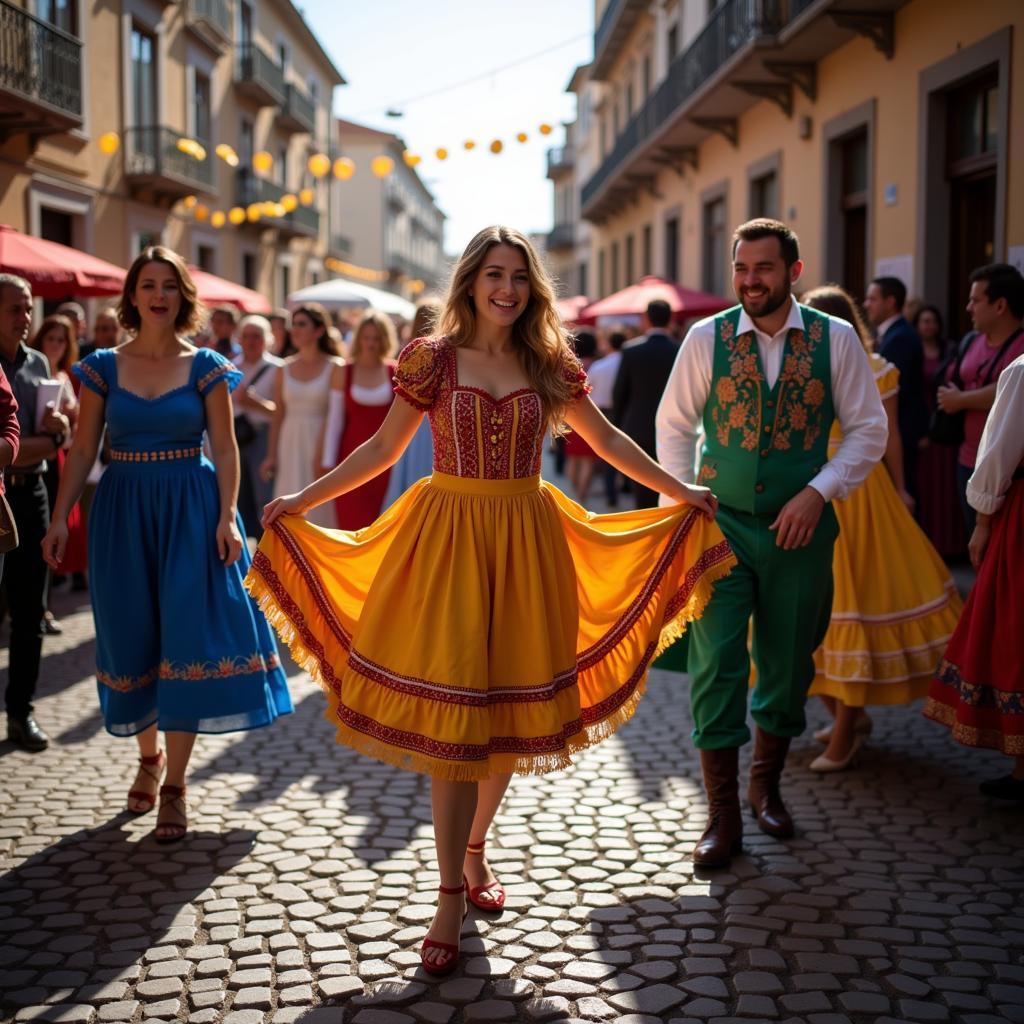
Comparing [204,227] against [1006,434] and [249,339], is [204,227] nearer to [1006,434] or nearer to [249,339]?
[249,339]

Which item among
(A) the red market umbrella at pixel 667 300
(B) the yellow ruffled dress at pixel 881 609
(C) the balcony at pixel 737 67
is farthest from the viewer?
(A) the red market umbrella at pixel 667 300

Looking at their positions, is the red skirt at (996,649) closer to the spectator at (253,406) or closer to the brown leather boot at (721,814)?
the brown leather boot at (721,814)

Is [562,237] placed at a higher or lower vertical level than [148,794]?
higher

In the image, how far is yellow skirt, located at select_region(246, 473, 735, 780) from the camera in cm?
334

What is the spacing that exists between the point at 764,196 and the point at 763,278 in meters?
13.3

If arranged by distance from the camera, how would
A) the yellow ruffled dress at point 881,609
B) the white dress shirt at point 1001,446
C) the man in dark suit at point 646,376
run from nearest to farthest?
the white dress shirt at point 1001,446
the yellow ruffled dress at point 881,609
the man in dark suit at point 646,376

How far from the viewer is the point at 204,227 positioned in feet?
82.7

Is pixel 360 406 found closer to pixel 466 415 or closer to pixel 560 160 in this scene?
pixel 466 415

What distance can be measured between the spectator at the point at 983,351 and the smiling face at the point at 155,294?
11.4ft

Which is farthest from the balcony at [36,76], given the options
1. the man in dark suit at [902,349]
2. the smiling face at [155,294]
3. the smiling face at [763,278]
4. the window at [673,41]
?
the smiling face at [763,278]

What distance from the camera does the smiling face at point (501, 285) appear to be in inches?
138

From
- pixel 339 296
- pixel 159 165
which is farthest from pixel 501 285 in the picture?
pixel 159 165

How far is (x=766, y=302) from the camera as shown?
411 centimetres

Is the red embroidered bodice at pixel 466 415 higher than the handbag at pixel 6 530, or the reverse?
the red embroidered bodice at pixel 466 415
